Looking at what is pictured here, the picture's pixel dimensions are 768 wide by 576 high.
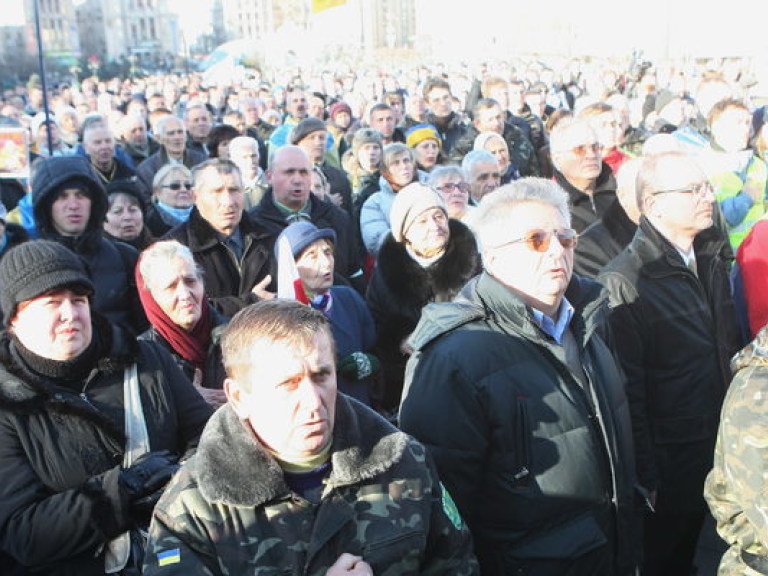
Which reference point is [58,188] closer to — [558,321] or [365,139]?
[558,321]

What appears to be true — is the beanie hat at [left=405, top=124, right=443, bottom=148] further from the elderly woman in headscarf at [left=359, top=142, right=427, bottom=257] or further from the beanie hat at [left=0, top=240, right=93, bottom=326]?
the beanie hat at [left=0, top=240, right=93, bottom=326]

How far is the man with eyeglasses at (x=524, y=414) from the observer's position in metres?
2.62

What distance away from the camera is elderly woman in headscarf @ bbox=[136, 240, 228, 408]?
12.3 feet

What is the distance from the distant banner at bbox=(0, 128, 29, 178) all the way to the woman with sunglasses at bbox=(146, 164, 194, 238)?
1.36m

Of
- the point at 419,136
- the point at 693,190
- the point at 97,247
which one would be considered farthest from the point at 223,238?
the point at 419,136

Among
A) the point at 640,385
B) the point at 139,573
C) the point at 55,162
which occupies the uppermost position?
the point at 55,162

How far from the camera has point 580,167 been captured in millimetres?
5293

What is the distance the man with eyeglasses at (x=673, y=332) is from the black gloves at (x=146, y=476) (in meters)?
1.72

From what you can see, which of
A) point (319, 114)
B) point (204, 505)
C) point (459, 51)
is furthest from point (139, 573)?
point (459, 51)

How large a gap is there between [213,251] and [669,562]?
2.82 meters

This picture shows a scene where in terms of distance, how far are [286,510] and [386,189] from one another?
4439mm

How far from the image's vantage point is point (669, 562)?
3.83 metres

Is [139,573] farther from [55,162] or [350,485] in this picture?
[55,162]

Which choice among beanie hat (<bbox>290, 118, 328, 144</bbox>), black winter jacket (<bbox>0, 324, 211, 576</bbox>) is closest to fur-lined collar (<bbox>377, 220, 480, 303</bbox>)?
black winter jacket (<bbox>0, 324, 211, 576</bbox>)
